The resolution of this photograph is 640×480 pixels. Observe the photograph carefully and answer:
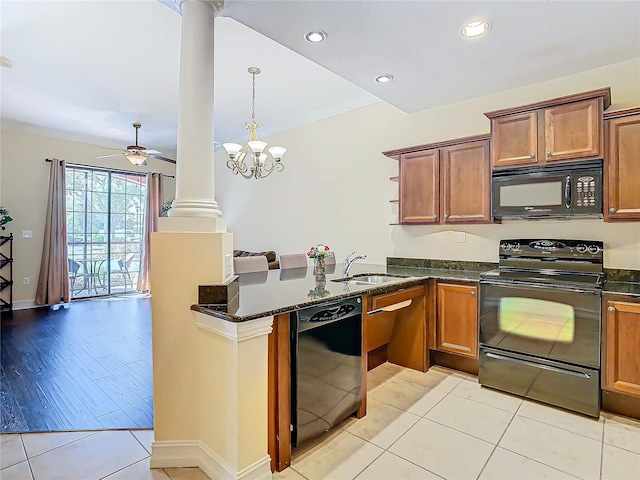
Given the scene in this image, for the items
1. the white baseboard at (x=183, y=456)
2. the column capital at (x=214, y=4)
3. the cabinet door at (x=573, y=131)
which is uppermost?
the column capital at (x=214, y=4)

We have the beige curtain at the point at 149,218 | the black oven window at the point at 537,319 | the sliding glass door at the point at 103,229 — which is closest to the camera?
the black oven window at the point at 537,319

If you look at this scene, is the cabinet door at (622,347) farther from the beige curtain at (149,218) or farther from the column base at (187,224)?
the beige curtain at (149,218)

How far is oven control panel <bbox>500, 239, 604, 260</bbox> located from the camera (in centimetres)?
277

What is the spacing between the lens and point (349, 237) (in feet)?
14.9

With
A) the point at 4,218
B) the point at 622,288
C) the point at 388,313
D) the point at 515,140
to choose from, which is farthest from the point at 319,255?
the point at 4,218

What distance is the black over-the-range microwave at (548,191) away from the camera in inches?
101

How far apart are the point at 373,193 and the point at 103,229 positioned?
5463 millimetres

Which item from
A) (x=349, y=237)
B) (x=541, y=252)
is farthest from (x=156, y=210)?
(x=541, y=252)

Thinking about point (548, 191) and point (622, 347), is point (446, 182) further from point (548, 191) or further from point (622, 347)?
point (622, 347)

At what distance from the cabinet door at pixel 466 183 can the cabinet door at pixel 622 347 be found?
1174 millimetres

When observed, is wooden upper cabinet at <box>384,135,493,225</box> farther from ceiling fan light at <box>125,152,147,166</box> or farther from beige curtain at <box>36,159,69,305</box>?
beige curtain at <box>36,159,69,305</box>

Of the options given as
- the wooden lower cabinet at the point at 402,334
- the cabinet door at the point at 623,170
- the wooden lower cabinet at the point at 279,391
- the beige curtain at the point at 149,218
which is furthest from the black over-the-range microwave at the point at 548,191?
the beige curtain at the point at 149,218

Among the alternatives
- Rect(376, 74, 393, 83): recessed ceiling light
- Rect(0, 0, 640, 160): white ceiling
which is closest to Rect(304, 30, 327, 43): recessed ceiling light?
Rect(0, 0, 640, 160): white ceiling

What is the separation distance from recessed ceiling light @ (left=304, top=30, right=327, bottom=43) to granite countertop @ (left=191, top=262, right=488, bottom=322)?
175 centimetres
